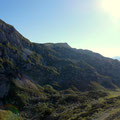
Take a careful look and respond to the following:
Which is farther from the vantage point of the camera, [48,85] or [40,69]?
[40,69]

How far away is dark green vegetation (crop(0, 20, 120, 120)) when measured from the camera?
141ft

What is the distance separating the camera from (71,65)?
11625cm

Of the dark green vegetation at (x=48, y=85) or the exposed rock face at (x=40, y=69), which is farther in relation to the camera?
the exposed rock face at (x=40, y=69)

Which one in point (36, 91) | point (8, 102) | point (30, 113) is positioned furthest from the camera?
point (36, 91)

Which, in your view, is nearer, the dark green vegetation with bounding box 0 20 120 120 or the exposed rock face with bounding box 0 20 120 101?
the dark green vegetation with bounding box 0 20 120 120

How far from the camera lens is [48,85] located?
80688mm

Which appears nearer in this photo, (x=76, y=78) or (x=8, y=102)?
(x=8, y=102)

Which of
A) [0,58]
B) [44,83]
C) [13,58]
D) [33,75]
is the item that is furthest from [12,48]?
[44,83]

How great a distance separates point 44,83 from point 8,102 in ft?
104

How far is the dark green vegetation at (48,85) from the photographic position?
43125 mm

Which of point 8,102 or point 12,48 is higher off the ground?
point 12,48

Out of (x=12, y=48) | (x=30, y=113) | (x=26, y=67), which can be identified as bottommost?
(x=30, y=113)

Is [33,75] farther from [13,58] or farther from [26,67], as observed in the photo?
[13,58]

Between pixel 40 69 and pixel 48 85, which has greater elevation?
pixel 40 69
